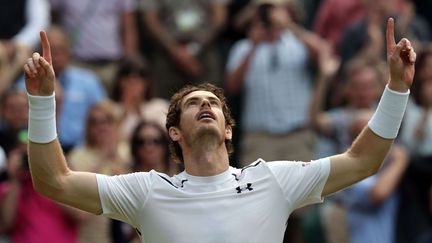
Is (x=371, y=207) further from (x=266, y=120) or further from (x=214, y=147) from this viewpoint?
(x=214, y=147)

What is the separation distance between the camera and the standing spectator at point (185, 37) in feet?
46.6

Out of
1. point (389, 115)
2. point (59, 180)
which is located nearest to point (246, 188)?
point (389, 115)

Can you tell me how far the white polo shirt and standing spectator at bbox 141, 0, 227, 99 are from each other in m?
6.61

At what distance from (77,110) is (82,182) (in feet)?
19.2

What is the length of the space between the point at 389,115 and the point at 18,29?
23.7ft

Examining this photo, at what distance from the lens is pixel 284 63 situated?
523 inches

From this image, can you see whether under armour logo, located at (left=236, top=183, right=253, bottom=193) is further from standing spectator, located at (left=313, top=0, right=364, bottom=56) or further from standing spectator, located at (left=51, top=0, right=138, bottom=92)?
standing spectator, located at (left=313, top=0, right=364, bottom=56)

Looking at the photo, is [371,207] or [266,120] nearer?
[371,207]

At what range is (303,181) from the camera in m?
7.55

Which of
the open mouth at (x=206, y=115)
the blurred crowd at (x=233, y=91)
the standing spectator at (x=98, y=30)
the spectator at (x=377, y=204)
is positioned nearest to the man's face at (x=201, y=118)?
the open mouth at (x=206, y=115)

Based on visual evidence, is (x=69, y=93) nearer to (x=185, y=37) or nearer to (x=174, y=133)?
(x=185, y=37)

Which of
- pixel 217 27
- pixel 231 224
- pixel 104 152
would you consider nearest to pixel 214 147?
pixel 231 224

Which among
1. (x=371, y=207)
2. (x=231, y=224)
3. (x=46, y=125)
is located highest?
(x=46, y=125)

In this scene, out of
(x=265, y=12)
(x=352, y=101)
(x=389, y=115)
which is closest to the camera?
(x=389, y=115)
